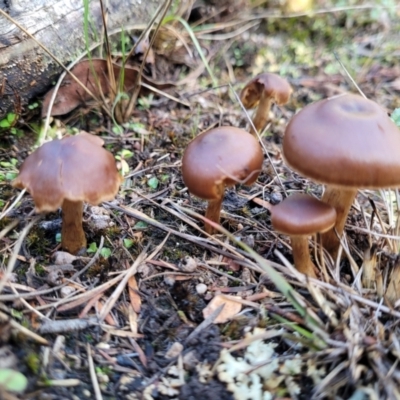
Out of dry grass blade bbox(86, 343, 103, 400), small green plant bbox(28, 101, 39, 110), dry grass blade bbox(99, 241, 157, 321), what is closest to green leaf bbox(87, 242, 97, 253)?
dry grass blade bbox(99, 241, 157, 321)

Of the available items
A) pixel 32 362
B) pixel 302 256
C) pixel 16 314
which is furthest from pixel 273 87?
pixel 32 362

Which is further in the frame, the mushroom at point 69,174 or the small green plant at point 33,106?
the small green plant at point 33,106

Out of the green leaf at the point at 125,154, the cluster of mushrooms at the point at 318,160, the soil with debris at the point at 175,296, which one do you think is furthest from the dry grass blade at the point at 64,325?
the green leaf at the point at 125,154

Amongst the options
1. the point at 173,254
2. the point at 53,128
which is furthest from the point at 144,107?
the point at 173,254

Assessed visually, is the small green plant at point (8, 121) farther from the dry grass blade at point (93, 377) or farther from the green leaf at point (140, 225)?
the dry grass blade at point (93, 377)

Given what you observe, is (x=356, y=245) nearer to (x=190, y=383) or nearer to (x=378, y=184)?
(x=378, y=184)

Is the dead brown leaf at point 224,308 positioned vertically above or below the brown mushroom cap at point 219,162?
below
